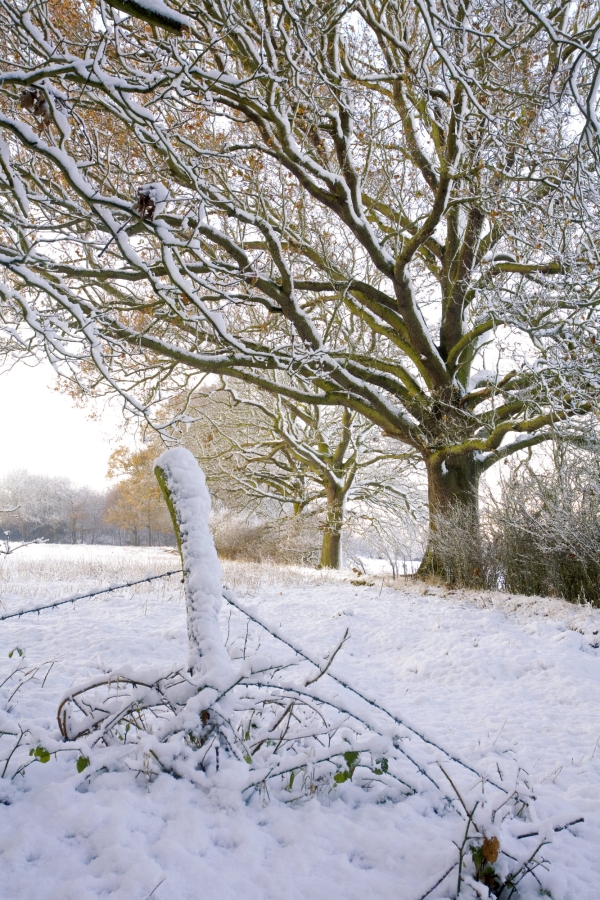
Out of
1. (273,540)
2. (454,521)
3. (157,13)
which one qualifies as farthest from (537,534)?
(273,540)

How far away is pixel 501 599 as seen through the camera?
693 centimetres

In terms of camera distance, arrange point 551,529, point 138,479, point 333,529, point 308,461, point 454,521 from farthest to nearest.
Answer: point 138,479, point 308,461, point 333,529, point 454,521, point 551,529

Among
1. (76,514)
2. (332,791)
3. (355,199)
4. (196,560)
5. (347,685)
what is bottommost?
(332,791)

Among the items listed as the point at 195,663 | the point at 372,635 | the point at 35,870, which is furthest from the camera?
the point at 372,635

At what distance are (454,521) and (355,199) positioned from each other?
5.39 metres

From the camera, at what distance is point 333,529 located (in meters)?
14.2

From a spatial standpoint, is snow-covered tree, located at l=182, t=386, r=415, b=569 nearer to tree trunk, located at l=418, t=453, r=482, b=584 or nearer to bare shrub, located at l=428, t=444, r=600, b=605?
tree trunk, located at l=418, t=453, r=482, b=584

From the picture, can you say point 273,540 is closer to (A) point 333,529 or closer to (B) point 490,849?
(A) point 333,529

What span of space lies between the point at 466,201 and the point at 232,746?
8.02 m

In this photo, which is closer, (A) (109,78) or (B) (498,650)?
(A) (109,78)

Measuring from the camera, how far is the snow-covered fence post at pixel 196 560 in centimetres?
175

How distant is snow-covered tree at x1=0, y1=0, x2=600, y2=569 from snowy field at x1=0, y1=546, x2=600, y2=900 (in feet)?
7.54

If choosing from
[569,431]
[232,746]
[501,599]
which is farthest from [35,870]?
[569,431]

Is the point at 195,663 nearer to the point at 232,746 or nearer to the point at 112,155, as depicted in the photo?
the point at 232,746
